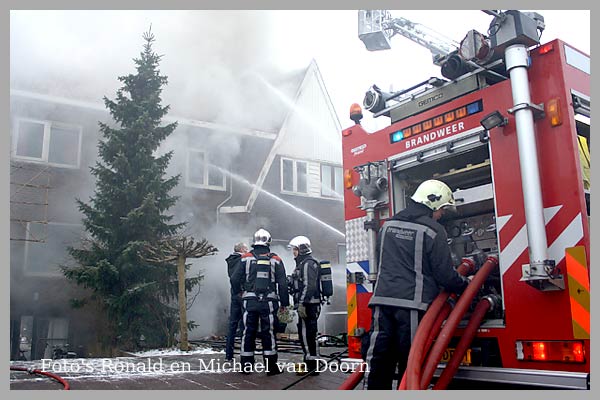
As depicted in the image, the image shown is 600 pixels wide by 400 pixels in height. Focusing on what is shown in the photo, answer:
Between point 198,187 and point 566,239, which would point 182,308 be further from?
point 566,239

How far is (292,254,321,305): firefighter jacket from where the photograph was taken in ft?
17.2

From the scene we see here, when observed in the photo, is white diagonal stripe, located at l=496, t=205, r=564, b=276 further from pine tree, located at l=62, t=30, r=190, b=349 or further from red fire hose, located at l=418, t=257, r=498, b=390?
pine tree, located at l=62, t=30, r=190, b=349

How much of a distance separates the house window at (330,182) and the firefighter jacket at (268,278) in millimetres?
6198

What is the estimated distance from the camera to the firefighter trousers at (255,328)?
489cm

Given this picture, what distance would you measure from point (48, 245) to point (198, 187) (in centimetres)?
289

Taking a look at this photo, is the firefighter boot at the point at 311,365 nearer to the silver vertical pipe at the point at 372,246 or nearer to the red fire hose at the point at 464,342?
the silver vertical pipe at the point at 372,246

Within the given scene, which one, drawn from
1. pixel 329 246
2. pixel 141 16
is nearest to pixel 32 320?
pixel 141 16

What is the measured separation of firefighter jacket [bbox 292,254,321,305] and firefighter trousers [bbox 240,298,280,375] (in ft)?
1.15

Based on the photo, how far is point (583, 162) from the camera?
125 inches

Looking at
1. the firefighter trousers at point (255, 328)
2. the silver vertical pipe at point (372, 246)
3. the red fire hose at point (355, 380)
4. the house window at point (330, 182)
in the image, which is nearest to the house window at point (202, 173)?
the house window at point (330, 182)

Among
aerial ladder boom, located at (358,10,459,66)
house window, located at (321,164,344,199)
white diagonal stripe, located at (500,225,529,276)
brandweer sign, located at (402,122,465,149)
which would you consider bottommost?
white diagonal stripe, located at (500,225,529,276)

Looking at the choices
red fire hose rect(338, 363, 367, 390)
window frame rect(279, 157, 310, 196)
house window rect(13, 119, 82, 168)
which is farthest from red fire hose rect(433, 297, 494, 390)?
window frame rect(279, 157, 310, 196)

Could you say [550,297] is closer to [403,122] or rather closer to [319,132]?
[403,122]

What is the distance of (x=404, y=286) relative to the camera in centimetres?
324
